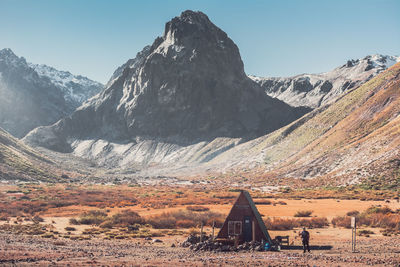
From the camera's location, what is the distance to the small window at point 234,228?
25.4 metres

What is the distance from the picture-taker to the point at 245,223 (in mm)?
25344

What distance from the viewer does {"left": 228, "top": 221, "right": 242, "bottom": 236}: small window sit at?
25359 millimetres

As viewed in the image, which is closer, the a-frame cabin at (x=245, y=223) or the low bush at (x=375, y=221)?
the a-frame cabin at (x=245, y=223)

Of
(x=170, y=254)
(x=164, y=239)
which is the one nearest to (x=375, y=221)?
(x=164, y=239)

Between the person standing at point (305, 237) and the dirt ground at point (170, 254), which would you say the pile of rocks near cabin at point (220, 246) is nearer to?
the dirt ground at point (170, 254)

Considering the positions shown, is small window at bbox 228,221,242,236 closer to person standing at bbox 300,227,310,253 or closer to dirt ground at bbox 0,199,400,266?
dirt ground at bbox 0,199,400,266

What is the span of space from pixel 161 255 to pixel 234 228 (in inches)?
219

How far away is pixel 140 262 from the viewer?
20.0m

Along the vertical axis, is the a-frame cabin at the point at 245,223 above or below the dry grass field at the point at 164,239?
above

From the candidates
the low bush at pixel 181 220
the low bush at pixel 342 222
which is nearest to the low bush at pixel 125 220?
the low bush at pixel 181 220

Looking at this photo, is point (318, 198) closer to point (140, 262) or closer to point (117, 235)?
point (117, 235)

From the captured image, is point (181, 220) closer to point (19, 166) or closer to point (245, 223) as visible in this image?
point (245, 223)

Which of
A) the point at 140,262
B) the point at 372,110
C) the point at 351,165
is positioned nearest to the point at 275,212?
the point at 140,262

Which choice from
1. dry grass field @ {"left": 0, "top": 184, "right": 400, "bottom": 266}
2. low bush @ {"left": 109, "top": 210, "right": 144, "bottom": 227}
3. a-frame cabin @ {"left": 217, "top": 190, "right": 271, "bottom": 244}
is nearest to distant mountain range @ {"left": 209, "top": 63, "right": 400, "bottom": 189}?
dry grass field @ {"left": 0, "top": 184, "right": 400, "bottom": 266}
